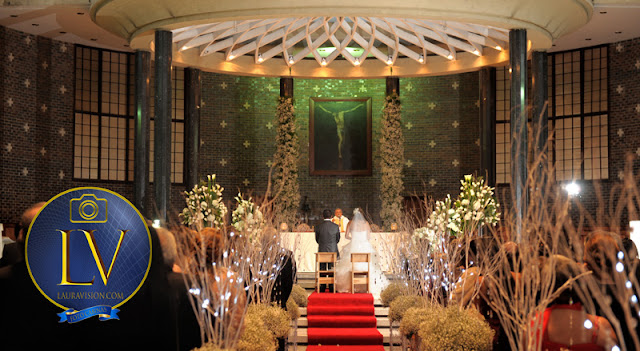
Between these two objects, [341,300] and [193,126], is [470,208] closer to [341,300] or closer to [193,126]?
[341,300]

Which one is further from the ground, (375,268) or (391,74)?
(391,74)

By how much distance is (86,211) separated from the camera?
5004 millimetres

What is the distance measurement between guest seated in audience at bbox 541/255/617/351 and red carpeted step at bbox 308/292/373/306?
A: 7923mm

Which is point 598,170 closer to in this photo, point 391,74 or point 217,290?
point 391,74

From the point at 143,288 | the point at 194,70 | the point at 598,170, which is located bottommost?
the point at 143,288

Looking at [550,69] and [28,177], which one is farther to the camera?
[550,69]

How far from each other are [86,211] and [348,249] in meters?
12.1

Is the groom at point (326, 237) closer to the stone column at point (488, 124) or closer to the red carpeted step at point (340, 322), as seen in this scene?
the red carpeted step at point (340, 322)

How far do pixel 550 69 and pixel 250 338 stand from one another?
16384mm

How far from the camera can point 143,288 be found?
5.09 meters

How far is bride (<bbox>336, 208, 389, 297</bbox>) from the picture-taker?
16.0 meters

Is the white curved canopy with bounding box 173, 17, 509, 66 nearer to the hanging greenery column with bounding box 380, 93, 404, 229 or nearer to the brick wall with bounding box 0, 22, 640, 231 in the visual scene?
the hanging greenery column with bounding box 380, 93, 404, 229

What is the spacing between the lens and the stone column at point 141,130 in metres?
16.9

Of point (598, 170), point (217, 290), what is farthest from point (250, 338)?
point (598, 170)
